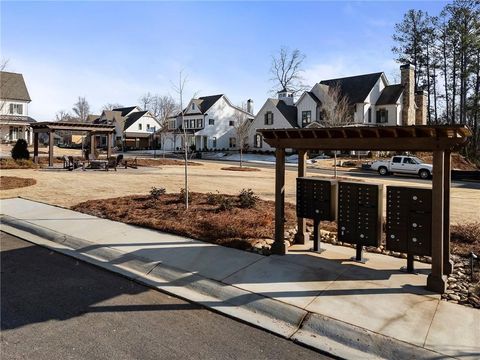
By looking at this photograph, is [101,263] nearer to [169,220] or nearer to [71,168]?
[169,220]

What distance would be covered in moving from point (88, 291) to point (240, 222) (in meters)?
4.24

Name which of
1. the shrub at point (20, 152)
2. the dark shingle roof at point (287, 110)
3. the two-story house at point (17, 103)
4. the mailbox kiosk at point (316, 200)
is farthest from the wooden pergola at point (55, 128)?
the two-story house at point (17, 103)

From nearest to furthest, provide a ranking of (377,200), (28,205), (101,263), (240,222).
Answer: (377,200) → (101,263) → (240,222) → (28,205)

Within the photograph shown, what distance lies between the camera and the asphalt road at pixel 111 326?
13.4ft

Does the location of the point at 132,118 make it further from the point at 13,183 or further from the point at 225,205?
the point at 225,205

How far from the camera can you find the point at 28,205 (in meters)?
11.9

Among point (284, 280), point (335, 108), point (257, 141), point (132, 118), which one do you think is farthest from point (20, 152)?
point (132, 118)

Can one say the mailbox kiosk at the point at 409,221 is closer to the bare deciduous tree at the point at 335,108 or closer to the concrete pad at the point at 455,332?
the concrete pad at the point at 455,332

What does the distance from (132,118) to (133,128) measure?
2.99 meters

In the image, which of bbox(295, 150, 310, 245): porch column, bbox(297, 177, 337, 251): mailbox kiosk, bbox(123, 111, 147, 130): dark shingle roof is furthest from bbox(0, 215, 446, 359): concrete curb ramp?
bbox(123, 111, 147, 130): dark shingle roof

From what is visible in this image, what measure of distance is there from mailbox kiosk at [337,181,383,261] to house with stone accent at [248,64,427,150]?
3914 centimetres

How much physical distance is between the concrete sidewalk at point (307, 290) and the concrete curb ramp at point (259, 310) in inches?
0.5

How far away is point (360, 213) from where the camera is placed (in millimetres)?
6691

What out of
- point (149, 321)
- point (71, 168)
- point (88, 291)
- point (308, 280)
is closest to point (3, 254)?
point (88, 291)
